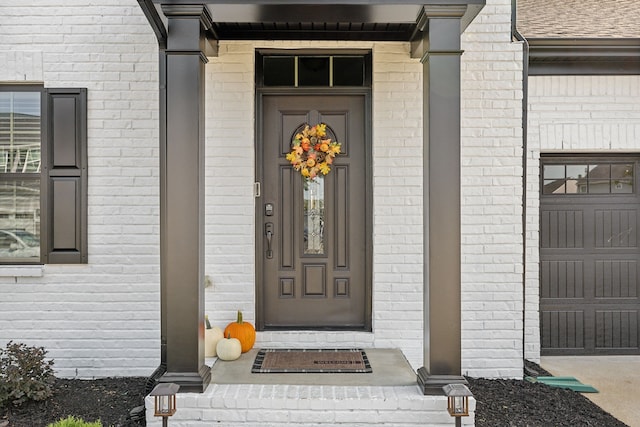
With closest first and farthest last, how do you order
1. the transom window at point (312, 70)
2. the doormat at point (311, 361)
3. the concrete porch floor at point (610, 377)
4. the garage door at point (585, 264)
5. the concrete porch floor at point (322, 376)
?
the concrete porch floor at point (322, 376) → the doormat at point (311, 361) → the concrete porch floor at point (610, 377) → the transom window at point (312, 70) → the garage door at point (585, 264)

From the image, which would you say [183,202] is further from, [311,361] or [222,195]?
[311,361]

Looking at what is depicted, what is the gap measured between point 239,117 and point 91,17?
1396mm

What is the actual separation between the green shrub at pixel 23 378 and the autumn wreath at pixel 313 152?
2290 mm

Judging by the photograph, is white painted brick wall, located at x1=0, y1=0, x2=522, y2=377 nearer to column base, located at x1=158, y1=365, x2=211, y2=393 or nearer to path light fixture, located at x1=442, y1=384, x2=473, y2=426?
column base, located at x1=158, y1=365, x2=211, y2=393

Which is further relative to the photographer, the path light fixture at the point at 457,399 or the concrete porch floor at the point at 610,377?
the concrete porch floor at the point at 610,377

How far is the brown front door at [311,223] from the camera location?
4.34 meters

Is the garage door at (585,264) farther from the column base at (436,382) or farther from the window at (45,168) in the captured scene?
the window at (45,168)

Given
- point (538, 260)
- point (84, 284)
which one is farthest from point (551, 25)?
point (84, 284)

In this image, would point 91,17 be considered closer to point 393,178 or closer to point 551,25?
point 393,178

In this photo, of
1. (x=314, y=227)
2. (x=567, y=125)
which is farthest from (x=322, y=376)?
(x=567, y=125)

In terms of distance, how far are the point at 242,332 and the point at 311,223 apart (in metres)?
1.02

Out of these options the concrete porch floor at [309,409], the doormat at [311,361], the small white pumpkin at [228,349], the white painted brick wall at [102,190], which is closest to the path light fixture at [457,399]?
the concrete porch floor at [309,409]

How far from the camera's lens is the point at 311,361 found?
382 cm

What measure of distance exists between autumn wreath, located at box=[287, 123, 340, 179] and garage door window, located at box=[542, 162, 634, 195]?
2.20 m
